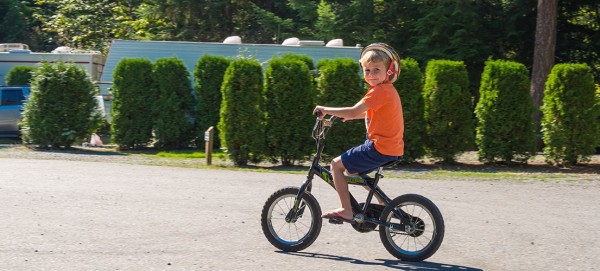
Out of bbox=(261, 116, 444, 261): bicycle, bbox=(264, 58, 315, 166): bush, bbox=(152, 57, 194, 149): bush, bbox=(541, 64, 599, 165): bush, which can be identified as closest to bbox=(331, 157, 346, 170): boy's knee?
bbox=(261, 116, 444, 261): bicycle

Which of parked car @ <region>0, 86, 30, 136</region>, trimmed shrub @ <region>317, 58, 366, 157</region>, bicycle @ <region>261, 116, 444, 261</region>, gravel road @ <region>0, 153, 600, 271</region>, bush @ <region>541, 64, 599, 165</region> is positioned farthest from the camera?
parked car @ <region>0, 86, 30, 136</region>

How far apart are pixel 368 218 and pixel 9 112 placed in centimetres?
2040

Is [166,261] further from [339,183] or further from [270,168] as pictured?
[270,168]

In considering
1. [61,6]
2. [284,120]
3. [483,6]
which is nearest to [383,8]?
[483,6]

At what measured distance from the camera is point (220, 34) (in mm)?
35250

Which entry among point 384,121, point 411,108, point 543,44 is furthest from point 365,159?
point 543,44

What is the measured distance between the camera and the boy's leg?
25.1 feet

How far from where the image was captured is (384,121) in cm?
755

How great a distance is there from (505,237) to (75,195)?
5.47 m

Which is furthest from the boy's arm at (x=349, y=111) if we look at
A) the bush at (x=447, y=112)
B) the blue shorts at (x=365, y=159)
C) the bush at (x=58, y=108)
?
the bush at (x=58, y=108)

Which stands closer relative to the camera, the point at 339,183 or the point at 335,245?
the point at 339,183

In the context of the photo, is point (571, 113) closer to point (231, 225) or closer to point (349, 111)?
point (231, 225)

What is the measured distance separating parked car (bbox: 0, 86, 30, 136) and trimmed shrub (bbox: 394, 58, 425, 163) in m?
13.5

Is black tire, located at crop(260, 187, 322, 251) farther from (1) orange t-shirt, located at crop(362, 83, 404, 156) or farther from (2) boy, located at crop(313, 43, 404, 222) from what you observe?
(1) orange t-shirt, located at crop(362, 83, 404, 156)
